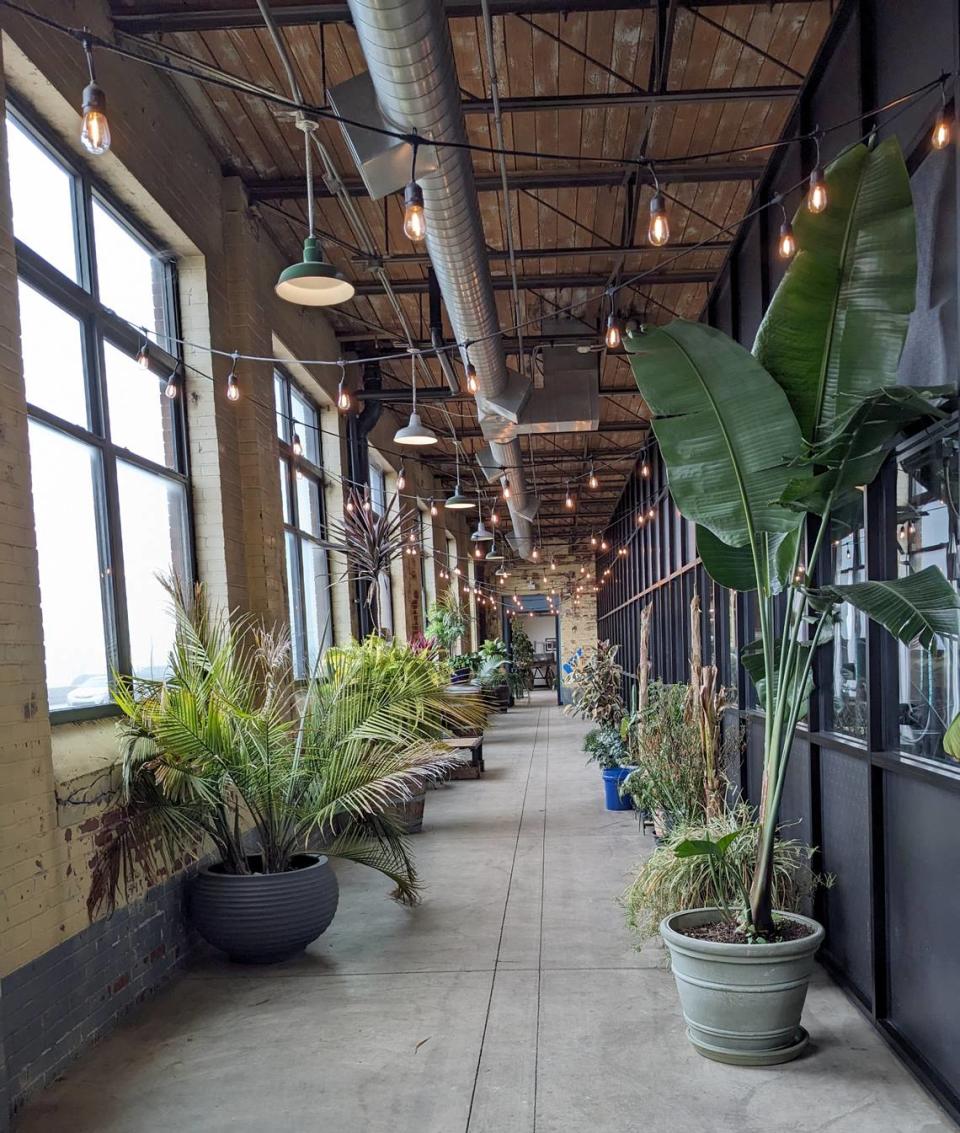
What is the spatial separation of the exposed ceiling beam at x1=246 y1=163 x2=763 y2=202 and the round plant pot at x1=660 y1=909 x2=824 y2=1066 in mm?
4672

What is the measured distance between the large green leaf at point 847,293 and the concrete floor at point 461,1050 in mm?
2232

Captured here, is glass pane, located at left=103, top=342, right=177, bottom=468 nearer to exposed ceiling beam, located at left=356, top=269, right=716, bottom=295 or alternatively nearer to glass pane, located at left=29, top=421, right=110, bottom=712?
glass pane, located at left=29, top=421, right=110, bottom=712

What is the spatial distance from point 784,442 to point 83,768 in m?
3.03

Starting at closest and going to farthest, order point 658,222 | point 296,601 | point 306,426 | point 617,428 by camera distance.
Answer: point 658,222
point 296,601
point 306,426
point 617,428

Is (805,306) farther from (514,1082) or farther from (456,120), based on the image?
(514,1082)

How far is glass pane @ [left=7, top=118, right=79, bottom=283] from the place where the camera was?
169 inches

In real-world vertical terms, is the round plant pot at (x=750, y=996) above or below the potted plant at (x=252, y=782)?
below

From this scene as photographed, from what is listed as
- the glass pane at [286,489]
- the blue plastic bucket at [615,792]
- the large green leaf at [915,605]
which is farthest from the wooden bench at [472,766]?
the large green leaf at [915,605]

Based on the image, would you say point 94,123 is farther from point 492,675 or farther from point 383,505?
point 492,675

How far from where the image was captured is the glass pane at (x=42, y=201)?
4.29m

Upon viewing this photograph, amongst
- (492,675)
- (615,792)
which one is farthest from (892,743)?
(492,675)

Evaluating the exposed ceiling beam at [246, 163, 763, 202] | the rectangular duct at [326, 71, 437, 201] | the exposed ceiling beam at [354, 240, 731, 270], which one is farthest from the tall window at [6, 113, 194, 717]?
the exposed ceiling beam at [354, 240, 731, 270]

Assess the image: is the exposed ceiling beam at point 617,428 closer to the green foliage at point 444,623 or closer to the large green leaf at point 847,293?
the green foliage at point 444,623

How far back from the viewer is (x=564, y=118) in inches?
229
